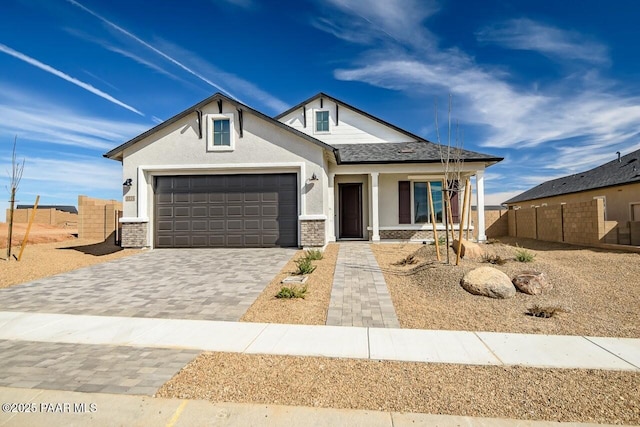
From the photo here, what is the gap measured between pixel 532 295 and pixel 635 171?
16.4 meters

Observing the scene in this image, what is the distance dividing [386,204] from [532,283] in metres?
9.56

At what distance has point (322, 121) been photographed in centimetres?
1911

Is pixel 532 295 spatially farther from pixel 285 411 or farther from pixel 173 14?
pixel 173 14

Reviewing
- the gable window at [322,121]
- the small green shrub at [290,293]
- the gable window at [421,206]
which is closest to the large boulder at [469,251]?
the small green shrub at [290,293]

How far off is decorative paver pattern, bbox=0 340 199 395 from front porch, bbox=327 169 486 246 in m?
11.5

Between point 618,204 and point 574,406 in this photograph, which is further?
point 618,204

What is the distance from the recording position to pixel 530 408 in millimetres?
3111

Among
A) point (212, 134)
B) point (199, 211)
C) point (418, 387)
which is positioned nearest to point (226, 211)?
point (199, 211)

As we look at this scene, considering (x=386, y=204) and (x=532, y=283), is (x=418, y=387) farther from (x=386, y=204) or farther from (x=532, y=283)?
(x=386, y=204)

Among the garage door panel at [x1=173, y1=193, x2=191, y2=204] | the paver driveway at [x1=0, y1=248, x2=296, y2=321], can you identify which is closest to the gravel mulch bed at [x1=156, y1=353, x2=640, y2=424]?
the paver driveway at [x1=0, y1=248, x2=296, y2=321]

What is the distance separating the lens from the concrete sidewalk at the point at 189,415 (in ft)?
9.58

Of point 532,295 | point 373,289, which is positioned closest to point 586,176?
point 532,295

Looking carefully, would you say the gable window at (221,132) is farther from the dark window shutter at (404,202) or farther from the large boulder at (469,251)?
the large boulder at (469,251)

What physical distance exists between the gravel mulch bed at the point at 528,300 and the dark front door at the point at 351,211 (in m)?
6.77
